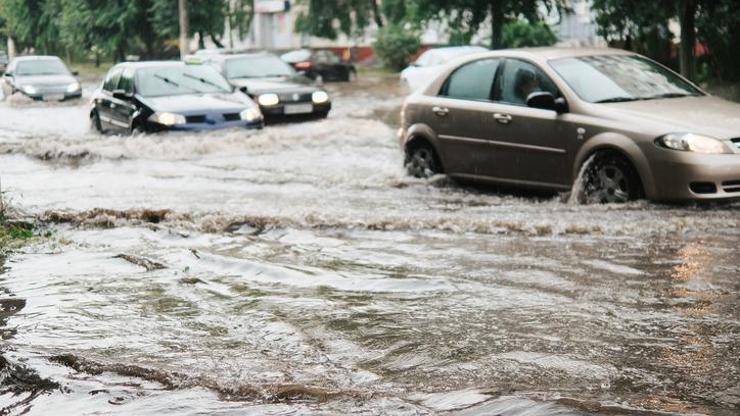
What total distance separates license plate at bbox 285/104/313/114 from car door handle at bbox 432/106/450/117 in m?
10.8

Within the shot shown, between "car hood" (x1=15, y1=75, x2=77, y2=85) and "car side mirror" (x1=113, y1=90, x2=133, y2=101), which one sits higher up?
"car side mirror" (x1=113, y1=90, x2=133, y2=101)

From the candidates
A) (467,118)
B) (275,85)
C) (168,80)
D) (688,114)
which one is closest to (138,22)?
(275,85)

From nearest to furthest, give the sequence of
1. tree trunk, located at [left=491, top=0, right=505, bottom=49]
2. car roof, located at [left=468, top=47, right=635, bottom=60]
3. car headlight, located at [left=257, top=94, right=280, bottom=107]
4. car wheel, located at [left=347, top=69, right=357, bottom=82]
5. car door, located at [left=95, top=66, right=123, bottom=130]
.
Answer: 1. car roof, located at [left=468, top=47, right=635, bottom=60]
2. car door, located at [left=95, top=66, right=123, bottom=130]
3. car headlight, located at [left=257, top=94, right=280, bottom=107]
4. tree trunk, located at [left=491, top=0, right=505, bottom=49]
5. car wheel, located at [left=347, top=69, right=357, bottom=82]

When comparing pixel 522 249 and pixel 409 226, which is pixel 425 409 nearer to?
pixel 522 249

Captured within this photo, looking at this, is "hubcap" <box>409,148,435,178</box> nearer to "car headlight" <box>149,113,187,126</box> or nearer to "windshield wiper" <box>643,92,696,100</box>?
"windshield wiper" <box>643,92,696,100</box>

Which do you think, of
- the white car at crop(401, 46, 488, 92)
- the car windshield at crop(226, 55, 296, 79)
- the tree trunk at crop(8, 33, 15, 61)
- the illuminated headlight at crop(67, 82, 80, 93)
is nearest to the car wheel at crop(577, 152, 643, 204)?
the car windshield at crop(226, 55, 296, 79)

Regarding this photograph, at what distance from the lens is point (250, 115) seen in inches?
723

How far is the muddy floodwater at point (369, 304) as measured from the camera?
15.6 ft

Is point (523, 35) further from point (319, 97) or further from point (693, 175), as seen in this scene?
point (693, 175)

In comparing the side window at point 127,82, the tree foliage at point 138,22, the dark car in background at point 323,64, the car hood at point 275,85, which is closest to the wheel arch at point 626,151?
the side window at point 127,82

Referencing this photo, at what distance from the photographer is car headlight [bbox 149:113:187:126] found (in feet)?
57.4

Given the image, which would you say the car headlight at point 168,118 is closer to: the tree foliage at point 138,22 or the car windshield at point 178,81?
the car windshield at point 178,81

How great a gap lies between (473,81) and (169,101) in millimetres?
7846

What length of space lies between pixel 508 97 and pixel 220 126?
777 centimetres
